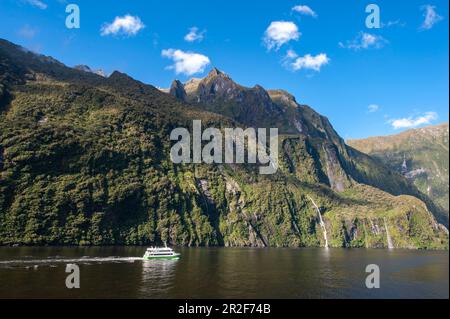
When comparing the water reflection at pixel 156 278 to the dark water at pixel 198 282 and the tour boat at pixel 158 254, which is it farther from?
the tour boat at pixel 158 254

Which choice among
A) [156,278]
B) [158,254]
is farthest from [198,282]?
[158,254]

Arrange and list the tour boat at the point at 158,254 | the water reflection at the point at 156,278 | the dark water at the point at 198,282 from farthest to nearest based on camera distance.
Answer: the tour boat at the point at 158,254 → the water reflection at the point at 156,278 → the dark water at the point at 198,282

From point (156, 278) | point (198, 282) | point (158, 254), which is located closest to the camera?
point (198, 282)

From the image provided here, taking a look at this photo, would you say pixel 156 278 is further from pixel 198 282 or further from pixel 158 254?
pixel 158 254

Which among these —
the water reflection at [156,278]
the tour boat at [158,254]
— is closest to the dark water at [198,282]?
the water reflection at [156,278]

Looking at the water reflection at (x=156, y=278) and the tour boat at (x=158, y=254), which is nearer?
the water reflection at (x=156, y=278)

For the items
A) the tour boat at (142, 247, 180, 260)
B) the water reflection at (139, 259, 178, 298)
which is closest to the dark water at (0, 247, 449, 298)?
the water reflection at (139, 259, 178, 298)

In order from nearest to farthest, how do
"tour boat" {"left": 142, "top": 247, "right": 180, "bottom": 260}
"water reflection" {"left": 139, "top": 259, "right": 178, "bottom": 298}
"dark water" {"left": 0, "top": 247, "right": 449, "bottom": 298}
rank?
"dark water" {"left": 0, "top": 247, "right": 449, "bottom": 298} < "water reflection" {"left": 139, "top": 259, "right": 178, "bottom": 298} < "tour boat" {"left": 142, "top": 247, "right": 180, "bottom": 260}

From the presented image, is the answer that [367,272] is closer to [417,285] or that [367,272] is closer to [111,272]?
[417,285]

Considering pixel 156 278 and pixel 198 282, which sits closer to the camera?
pixel 198 282

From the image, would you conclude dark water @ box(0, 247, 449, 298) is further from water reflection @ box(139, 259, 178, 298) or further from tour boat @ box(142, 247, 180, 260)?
tour boat @ box(142, 247, 180, 260)
